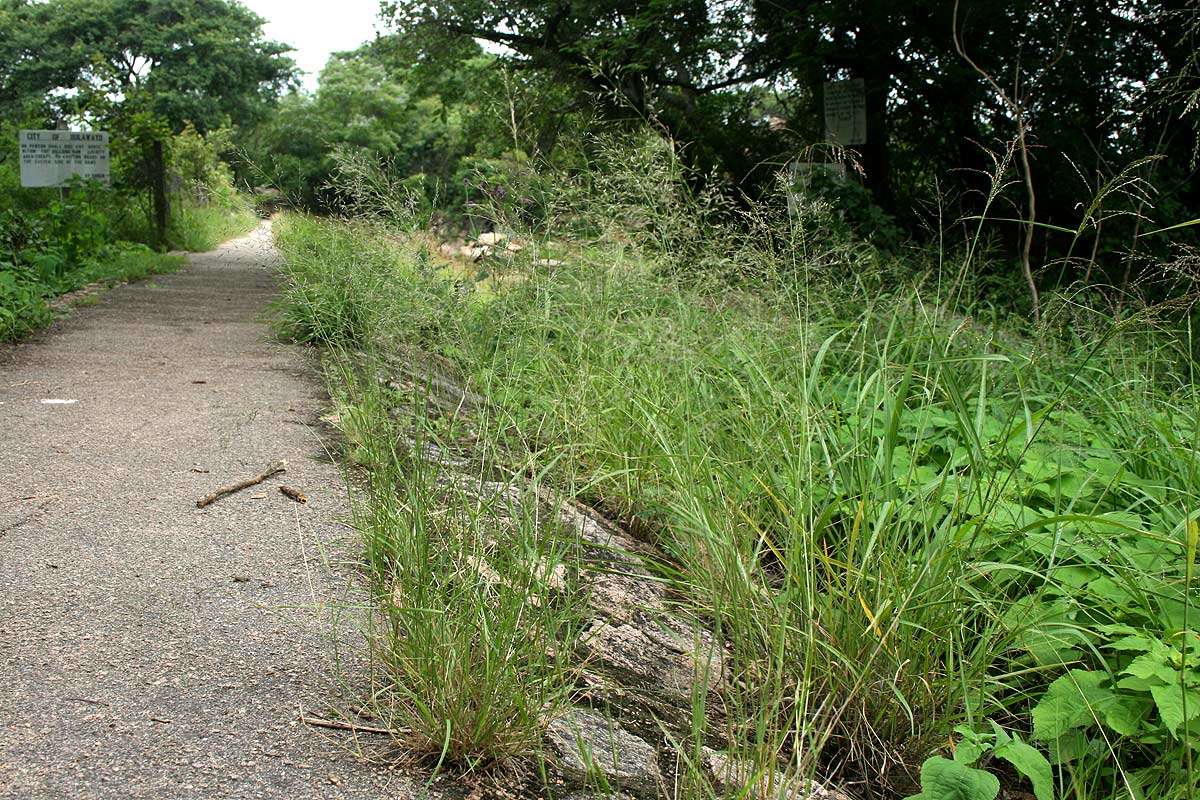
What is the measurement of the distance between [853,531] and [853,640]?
22cm

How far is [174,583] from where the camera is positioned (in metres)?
2.26

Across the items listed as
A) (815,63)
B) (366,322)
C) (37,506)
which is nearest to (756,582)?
(366,322)

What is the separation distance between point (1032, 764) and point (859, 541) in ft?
2.12

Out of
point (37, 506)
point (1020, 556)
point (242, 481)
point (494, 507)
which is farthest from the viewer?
point (242, 481)

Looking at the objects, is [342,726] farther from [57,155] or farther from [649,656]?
[57,155]

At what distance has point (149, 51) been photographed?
3375cm

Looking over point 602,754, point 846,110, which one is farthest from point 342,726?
point 846,110

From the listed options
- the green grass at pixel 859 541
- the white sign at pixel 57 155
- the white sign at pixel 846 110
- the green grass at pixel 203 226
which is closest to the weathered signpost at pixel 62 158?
the white sign at pixel 57 155

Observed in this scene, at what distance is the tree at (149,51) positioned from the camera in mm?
33094

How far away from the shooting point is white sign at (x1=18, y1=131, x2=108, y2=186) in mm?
11766

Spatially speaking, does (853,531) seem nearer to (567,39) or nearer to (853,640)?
(853,640)

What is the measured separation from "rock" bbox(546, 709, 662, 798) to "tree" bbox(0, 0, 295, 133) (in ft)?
115

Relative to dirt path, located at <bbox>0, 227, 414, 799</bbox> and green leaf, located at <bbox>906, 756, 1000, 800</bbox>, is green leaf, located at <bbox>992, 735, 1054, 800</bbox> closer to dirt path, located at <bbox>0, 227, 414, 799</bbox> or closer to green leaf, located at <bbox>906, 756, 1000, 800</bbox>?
green leaf, located at <bbox>906, 756, 1000, 800</bbox>

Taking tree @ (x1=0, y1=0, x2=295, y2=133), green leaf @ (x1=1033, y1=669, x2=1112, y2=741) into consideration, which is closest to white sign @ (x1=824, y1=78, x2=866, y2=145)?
green leaf @ (x1=1033, y1=669, x2=1112, y2=741)
